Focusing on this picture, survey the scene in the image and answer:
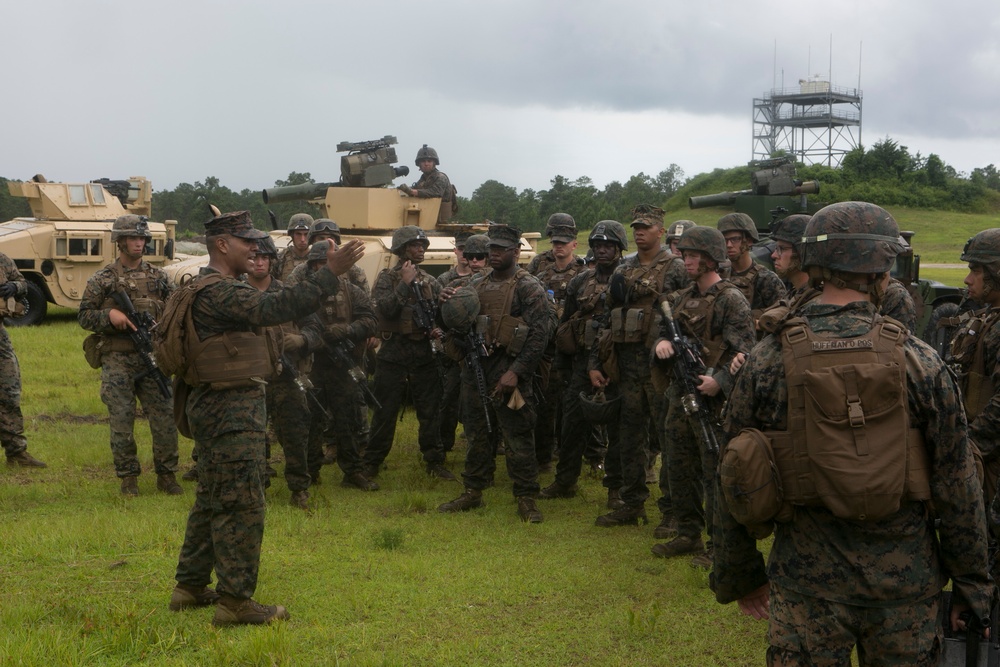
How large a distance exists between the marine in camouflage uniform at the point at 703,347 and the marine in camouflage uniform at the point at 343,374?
120 inches

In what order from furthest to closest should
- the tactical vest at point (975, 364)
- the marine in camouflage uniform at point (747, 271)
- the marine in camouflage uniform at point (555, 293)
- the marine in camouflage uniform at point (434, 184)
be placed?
the marine in camouflage uniform at point (434, 184) → the marine in camouflage uniform at point (555, 293) → the marine in camouflage uniform at point (747, 271) → the tactical vest at point (975, 364)

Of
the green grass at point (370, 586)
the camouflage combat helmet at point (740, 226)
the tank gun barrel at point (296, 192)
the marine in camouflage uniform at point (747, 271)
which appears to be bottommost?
the green grass at point (370, 586)

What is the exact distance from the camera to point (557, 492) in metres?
8.32

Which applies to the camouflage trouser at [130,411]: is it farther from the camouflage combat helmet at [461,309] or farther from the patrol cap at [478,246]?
the patrol cap at [478,246]

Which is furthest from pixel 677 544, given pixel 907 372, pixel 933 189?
pixel 933 189

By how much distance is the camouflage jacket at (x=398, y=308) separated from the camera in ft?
28.3

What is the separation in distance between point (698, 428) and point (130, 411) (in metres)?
4.71

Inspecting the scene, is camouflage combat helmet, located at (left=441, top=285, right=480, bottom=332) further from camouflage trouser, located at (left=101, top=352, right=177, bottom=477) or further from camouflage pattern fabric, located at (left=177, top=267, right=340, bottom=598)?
camouflage trouser, located at (left=101, top=352, right=177, bottom=477)

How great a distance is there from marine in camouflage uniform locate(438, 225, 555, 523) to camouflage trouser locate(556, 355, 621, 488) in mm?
414

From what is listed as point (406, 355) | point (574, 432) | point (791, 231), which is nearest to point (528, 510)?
point (574, 432)

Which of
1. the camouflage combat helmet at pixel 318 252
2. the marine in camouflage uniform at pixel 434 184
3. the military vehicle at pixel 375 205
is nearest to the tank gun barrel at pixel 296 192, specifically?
the military vehicle at pixel 375 205

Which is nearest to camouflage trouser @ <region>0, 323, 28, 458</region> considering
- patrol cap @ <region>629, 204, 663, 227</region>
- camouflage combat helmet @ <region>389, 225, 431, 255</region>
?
camouflage combat helmet @ <region>389, 225, 431, 255</region>

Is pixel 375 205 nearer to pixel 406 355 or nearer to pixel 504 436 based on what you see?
pixel 406 355

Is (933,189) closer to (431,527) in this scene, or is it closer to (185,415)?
(431,527)
